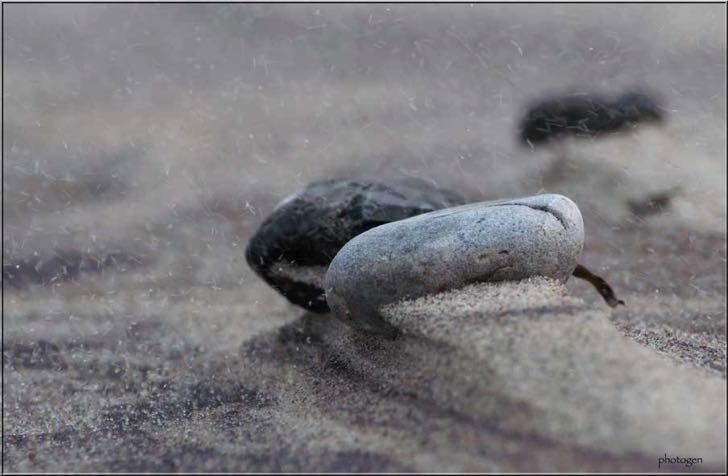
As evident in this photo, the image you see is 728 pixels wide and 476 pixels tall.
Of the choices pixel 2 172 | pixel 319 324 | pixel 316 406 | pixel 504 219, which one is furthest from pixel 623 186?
pixel 2 172

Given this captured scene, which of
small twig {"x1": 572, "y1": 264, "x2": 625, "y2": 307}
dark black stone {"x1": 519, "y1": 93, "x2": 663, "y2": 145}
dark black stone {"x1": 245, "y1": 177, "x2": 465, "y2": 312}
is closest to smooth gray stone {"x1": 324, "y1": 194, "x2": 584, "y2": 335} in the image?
small twig {"x1": 572, "y1": 264, "x2": 625, "y2": 307}

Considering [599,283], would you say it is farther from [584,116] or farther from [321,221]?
[584,116]

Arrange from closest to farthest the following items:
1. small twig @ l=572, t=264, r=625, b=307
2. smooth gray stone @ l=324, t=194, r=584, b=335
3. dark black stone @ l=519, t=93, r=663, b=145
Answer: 1. smooth gray stone @ l=324, t=194, r=584, b=335
2. small twig @ l=572, t=264, r=625, b=307
3. dark black stone @ l=519, t=93, r=663, b=145

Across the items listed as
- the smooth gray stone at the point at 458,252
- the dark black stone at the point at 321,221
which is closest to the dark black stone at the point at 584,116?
the dark black stone at the point at 321,221

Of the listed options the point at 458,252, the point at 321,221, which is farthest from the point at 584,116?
the point at 458,252

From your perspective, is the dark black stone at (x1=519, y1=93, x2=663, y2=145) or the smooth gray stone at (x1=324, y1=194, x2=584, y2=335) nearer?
the smooth gray stone at (x1=324, y1=194, x2=584, y2=335)

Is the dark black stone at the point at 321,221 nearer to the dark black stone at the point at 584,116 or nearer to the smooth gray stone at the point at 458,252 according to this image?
the smooth gray stone at the point at 458,252

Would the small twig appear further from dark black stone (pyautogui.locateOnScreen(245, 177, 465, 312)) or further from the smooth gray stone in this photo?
dark black stone (pyautogui.locateOnScreen(245, 177, 465, 312))
